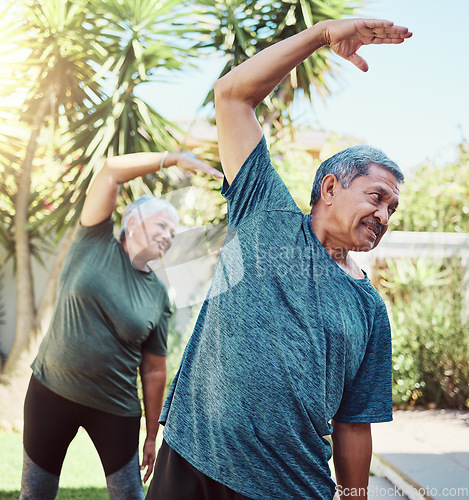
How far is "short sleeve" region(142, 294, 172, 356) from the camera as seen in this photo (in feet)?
7.94

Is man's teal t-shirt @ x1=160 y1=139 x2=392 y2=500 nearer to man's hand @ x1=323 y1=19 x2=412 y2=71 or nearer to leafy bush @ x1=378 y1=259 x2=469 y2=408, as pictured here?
man's hand @ x1=323 y1=19 x2=412 y2=71

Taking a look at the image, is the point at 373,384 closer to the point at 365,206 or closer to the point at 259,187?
the point at 365,206

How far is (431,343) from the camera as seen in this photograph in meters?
5.92

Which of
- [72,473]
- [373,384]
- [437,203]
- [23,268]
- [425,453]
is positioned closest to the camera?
[373,384]

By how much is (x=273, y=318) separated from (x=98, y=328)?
3.79 feet

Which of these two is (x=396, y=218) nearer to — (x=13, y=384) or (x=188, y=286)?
(x=188, y=286)

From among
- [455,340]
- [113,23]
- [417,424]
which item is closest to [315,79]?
[113,23]

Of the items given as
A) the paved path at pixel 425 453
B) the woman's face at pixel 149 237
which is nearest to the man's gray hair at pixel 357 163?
the woman's face at pixel 149 237

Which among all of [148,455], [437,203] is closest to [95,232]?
[148,455]

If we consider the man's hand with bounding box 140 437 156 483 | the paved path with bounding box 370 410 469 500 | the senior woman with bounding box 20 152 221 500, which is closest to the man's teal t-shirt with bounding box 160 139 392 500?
the senior woman with bounding box 20 152 221 500

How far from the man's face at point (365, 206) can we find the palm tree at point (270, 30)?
14.2 ft

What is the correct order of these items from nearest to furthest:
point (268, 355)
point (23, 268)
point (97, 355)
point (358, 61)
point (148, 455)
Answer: point (268, 355), point (358, 61), point (97, 355), point (148, 455), point (23, 268)

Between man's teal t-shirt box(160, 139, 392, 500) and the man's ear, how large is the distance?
79 millimetres

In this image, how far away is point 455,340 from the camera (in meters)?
5.81
